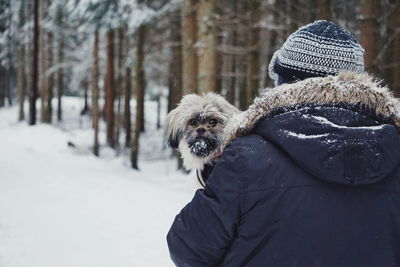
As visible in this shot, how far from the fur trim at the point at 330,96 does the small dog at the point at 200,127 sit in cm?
250

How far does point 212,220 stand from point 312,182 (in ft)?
1.45

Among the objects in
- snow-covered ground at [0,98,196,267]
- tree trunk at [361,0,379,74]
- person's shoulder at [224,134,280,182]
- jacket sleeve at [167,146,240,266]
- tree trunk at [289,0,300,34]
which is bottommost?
snow-covered ground at [0,98,196,267]

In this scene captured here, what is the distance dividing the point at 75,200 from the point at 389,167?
29.3ft

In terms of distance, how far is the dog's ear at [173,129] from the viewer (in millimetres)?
4648

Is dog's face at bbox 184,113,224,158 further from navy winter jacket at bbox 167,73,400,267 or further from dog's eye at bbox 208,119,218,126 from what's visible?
navy winter jacket at bbox 167,73,400,267

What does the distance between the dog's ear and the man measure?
286 centimetres

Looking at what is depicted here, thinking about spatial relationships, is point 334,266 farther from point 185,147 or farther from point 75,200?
point 75,200

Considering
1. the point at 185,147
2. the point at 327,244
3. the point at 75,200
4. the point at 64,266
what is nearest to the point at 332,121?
the point at 327,244

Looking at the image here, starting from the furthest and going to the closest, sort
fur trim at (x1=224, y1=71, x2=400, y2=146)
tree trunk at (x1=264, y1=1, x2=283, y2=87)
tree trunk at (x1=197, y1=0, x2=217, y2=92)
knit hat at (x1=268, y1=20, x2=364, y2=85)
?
tree trunk at (x1=264, y1=1, x2=283, y2=87)
tree trunk at (x1=197, y1=0, x2=217, y2=92)
knit hat at (x1=268, y1=20, x2=364, y2=85)
fur trim at (x1=224, y1=71, x2=400, y2=146)

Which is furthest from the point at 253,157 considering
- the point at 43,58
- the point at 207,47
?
the point at 43,58

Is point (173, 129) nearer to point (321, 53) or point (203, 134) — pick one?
point (203, 134)

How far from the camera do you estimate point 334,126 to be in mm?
1573

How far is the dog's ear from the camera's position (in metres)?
4.65

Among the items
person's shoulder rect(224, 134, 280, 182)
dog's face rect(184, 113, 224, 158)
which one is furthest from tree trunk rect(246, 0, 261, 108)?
person's shoulder rect(224, 134, 280, 182)
